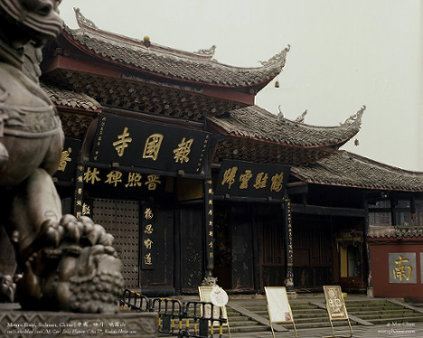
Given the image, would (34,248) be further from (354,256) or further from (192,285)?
(354,256)

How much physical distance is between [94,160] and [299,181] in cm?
578

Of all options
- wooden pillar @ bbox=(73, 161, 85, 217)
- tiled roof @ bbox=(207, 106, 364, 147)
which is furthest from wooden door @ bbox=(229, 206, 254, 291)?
wooden pillar @ bbox=(73, 161, 85, 217)

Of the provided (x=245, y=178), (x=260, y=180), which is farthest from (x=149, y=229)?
(x=260, y=180)

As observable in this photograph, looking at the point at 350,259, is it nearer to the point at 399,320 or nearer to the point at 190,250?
the point at 399,320

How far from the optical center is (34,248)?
2.32 meters

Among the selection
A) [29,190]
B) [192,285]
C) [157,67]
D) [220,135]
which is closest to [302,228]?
[192,285]

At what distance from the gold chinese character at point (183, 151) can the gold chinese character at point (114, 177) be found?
1466mm

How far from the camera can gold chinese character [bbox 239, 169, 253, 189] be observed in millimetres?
13938

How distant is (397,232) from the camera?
1590 cm

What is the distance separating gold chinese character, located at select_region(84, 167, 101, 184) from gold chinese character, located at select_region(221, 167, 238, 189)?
2919 mm

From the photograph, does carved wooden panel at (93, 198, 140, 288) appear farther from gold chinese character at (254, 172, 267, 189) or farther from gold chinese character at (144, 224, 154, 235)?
gold chinese character at (254, 172, 267, 189)

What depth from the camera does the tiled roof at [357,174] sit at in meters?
15.1

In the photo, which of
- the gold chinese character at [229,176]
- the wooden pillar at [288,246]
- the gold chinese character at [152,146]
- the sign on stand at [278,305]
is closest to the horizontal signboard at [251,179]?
the gold chinese character at [229,176]

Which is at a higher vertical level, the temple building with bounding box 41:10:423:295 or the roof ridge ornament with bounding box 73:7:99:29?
the roof ridge ornament with bounding box 73:7:99:29
